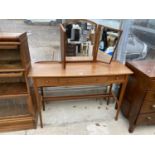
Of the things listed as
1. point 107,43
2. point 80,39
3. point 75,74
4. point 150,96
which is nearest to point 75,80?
point 75,74

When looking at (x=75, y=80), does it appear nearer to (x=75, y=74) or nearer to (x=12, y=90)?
(x=75, y=74)

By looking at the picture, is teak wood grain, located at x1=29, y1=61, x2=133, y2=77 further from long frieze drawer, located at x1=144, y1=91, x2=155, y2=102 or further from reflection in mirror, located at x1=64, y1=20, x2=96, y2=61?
long frieze drawer, located at x1=144, y1=91, x2=155, y2=102

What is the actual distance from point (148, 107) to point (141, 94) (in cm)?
18

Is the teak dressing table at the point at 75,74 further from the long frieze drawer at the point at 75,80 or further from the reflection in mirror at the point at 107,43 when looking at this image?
the reflection in mirror at the point at 107,43

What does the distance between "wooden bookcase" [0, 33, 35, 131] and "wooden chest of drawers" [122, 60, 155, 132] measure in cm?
119

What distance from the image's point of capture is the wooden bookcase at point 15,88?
1.51 metres

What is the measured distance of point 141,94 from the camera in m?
1.64

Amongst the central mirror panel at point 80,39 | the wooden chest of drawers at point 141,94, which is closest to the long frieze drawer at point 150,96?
the wooden chest of drawers at point 141,94

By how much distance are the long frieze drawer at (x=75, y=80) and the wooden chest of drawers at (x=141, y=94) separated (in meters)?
0.18
